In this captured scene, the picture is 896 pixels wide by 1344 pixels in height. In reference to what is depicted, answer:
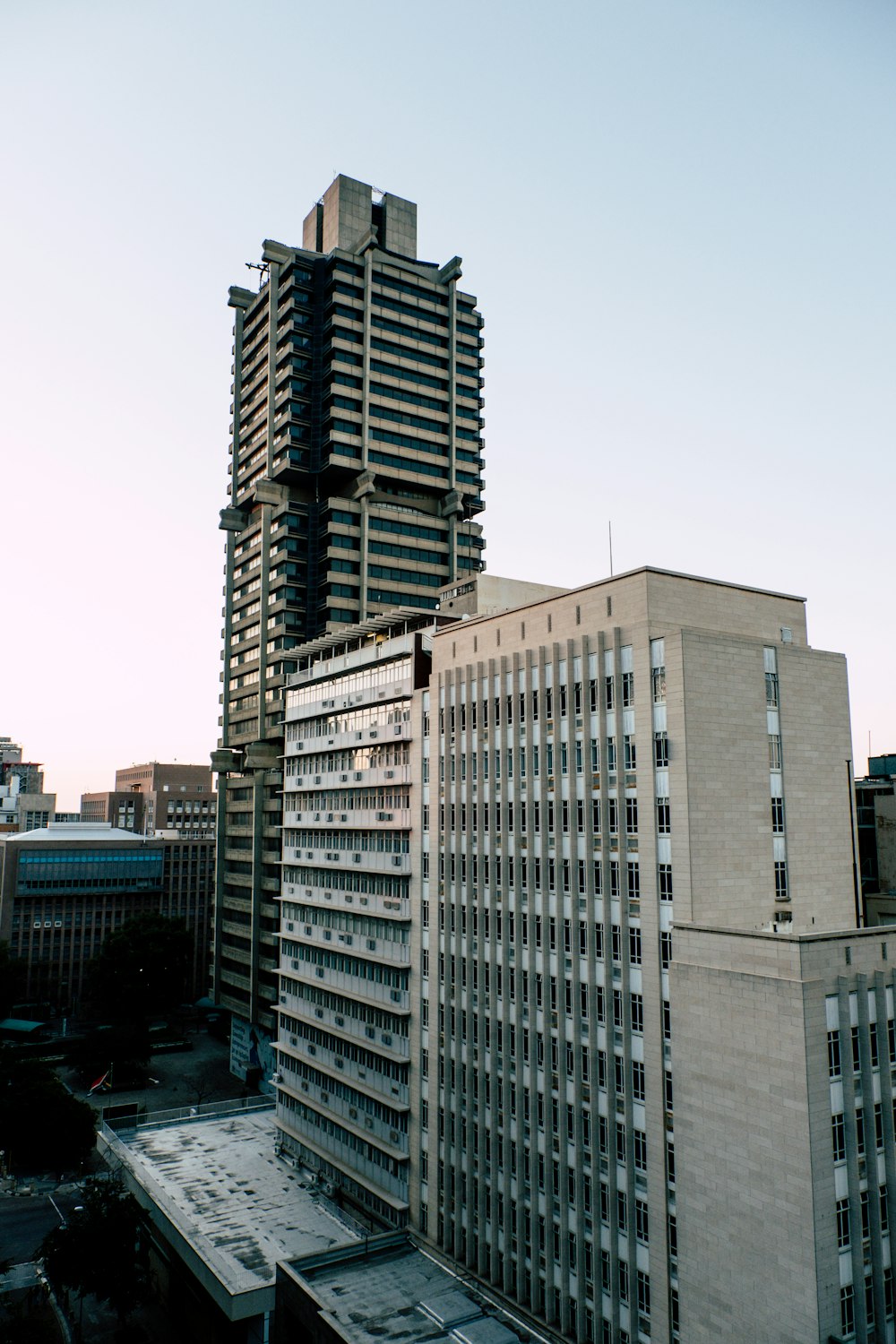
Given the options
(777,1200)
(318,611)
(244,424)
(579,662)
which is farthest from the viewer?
(244,424)

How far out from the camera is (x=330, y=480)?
4963 inches

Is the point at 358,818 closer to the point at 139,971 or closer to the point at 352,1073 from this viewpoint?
the point at 352,1073

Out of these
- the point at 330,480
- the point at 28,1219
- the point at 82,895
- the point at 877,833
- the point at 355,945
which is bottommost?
the point at 28,1219

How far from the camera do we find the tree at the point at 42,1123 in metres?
87.4

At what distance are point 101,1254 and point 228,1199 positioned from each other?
1007cm

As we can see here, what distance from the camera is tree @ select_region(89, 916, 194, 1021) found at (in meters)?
135

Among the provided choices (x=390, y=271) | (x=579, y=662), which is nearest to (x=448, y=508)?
(x=390, y=271)

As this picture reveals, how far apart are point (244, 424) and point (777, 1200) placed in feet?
409

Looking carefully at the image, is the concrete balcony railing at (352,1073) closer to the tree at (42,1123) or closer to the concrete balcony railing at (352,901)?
the concrete balcony railing at (352,901)

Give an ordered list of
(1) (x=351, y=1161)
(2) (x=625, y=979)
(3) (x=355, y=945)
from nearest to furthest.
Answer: (2) (x=625, y=979) → (1) (x=351, y=1161) → (3) (x=355, y=945)

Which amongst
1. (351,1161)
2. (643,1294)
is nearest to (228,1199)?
(351,1161)

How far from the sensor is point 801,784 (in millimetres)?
51750

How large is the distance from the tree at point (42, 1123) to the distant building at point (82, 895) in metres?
59.7

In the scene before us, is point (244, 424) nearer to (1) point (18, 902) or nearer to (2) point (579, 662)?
(1) point (18, 902)
